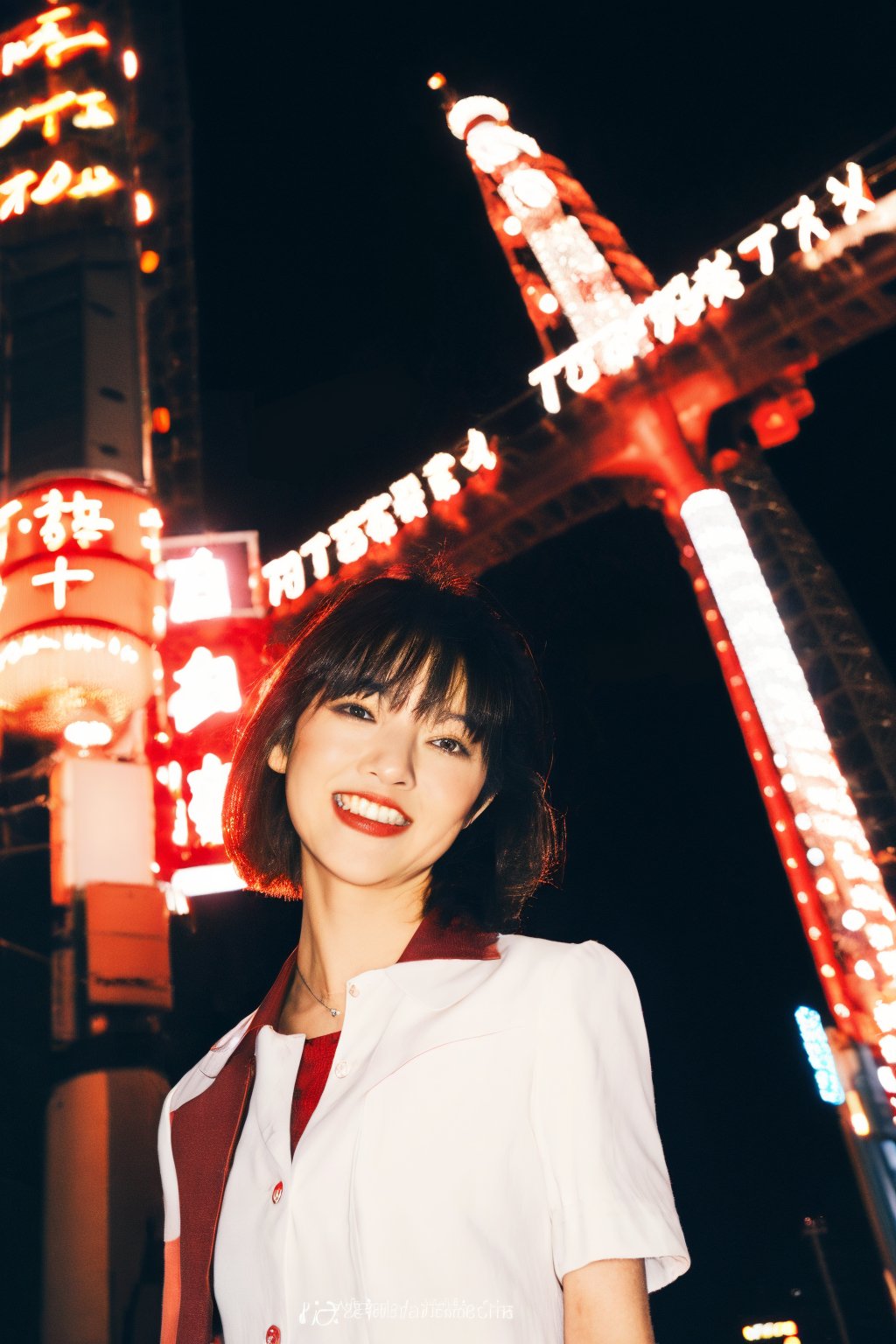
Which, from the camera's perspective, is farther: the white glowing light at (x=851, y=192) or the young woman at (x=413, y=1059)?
the white glowing light at (x=851, y=192)

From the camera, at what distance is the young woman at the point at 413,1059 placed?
1.38 m

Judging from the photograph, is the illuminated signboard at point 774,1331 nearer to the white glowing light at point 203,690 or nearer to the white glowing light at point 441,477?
the white glowing light at point 441,477

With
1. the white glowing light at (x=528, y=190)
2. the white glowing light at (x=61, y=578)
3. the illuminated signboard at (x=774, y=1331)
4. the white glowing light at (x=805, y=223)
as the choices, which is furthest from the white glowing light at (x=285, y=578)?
the illuminated signboard at (x=774, y=1331)

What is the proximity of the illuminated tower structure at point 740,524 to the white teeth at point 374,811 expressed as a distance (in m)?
10.2

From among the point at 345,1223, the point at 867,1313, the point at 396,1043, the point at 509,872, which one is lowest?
the point at 867,1313

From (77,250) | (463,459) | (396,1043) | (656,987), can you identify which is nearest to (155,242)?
(77,250)

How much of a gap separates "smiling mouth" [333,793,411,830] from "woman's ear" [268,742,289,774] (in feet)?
1.19

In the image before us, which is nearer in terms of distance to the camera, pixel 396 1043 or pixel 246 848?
pixel 396 1043

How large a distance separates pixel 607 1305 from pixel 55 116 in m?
10.6

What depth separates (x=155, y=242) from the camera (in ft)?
35.7

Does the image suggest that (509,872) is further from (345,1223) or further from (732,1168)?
(732,1168)

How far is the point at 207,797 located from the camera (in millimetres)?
8109

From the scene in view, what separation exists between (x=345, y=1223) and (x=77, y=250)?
9000 mm

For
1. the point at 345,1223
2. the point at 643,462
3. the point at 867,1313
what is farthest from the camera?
the point at 867,1313
